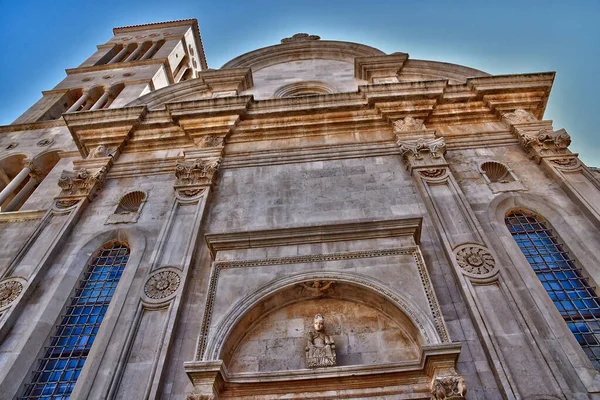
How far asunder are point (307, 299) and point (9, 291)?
7.36 m

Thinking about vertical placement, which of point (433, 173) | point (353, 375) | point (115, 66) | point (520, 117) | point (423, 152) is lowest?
point (353, 375)

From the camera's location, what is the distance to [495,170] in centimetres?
1309

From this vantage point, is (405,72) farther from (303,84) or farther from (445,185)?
(445,185)

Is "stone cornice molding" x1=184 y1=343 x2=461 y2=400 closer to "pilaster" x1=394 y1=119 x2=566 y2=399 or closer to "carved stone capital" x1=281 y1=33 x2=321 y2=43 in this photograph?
"pilaster" x1=394 y1=119 x2=566 y2=399

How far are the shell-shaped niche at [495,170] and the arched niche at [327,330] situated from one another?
6.25 m

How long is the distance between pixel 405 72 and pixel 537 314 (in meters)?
12.5

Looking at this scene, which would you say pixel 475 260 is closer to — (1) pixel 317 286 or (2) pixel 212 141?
(1) pixel 317 286

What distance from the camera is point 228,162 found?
14164mm

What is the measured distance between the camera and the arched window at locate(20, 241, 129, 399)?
29.6ft

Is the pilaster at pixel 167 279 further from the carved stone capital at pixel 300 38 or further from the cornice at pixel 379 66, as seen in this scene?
the carved stone capital at pixel 300 38

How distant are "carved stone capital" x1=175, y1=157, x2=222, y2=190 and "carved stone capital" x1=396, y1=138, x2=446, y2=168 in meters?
5.98

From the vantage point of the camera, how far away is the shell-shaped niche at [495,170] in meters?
12.8

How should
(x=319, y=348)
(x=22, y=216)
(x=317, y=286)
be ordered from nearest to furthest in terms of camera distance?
(x=319, y=348)
(x=317, y=286)
(x=22, y=216)

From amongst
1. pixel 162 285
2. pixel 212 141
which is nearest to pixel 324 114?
pixel 212 141
